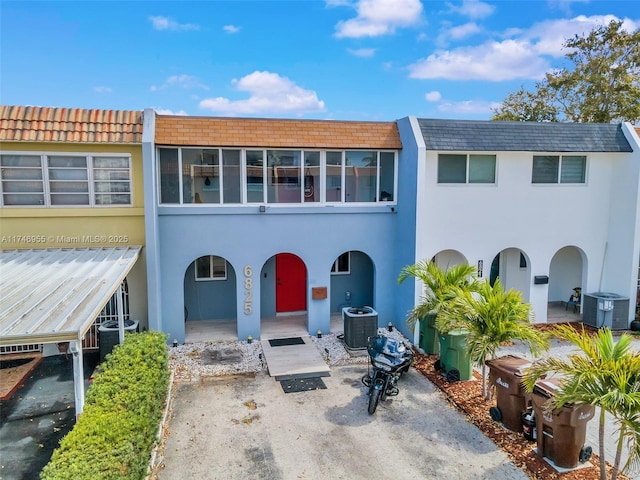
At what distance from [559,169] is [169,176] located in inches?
486

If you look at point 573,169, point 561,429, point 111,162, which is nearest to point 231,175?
point 111,162

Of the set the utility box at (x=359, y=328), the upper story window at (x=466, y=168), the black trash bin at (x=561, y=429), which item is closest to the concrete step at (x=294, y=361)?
the utility box at (x=359, y=328)

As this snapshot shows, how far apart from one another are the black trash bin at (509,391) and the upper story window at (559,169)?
25.7ft

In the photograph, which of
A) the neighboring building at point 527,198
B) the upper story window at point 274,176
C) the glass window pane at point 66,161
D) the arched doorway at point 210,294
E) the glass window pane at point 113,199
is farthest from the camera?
the arched doorway at point 210,294

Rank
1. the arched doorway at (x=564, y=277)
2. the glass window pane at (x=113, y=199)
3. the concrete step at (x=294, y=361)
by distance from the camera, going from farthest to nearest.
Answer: the arched doorway at (x=564, y=277)
the glass window pane at (x=113, y=199)
the concrete step at (x=294, y=361)

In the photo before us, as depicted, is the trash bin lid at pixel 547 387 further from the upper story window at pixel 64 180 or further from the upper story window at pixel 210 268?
the upper story window at pixel 64 180

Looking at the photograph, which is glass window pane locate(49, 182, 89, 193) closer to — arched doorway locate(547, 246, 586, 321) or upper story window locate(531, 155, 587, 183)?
upper story window locate(531, 155, 587, 183)

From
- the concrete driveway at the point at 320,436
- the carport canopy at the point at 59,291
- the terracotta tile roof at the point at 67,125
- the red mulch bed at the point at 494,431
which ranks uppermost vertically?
the terracotta tile roof at the point at 67,125

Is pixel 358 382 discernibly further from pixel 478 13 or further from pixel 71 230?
pixel 478 13

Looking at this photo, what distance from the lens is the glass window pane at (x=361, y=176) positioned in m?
13.1

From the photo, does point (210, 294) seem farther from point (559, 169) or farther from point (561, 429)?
point (559, 169)

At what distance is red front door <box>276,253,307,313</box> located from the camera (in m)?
14.4

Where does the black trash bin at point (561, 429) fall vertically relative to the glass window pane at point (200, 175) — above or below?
below

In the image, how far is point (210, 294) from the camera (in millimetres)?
14039
